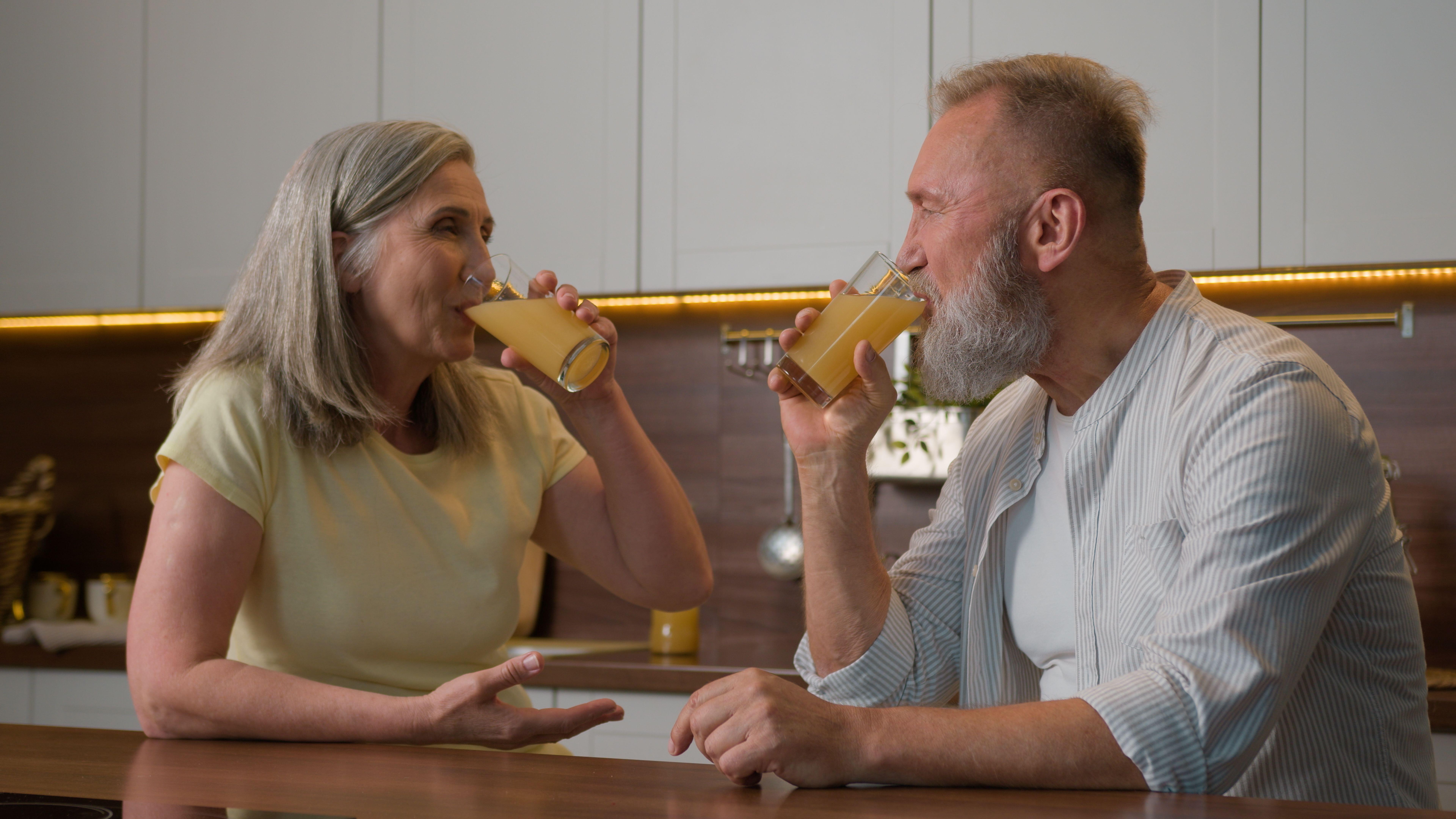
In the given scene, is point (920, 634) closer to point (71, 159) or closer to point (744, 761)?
point (744, 761)

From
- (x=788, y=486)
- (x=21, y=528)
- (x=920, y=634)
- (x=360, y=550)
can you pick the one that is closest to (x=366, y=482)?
(x=360, y=550)

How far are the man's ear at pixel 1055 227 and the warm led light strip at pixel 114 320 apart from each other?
2.03 metres

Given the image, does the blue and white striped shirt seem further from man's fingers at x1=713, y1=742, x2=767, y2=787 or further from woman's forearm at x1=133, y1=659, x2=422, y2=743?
woman's forearm at x1=133, y1=659, x2=422, y2=743

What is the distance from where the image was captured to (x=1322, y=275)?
7.47ft

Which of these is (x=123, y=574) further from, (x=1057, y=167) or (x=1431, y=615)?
(x=1431, y=615)

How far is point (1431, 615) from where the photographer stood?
2.31 m

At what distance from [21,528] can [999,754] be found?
261 centimetres

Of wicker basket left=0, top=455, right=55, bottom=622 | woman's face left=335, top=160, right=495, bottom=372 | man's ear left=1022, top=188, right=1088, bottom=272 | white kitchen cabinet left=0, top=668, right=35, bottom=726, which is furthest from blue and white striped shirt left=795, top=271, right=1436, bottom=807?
wicker basket left=0, top=455, right=55, bottom=622

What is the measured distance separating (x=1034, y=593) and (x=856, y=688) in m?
0.21

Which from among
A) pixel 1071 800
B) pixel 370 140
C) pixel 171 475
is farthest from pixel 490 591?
pixel 1071 800

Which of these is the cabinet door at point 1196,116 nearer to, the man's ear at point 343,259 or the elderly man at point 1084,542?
the elderly man at point 1084,542

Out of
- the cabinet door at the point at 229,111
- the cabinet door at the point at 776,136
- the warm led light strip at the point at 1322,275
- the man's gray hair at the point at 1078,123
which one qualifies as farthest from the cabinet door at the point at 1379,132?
the cabinet door at the point at 229,111

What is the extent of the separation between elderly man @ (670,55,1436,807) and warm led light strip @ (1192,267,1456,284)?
A: 980 millimetres

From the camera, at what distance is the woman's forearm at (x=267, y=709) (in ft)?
3.66
